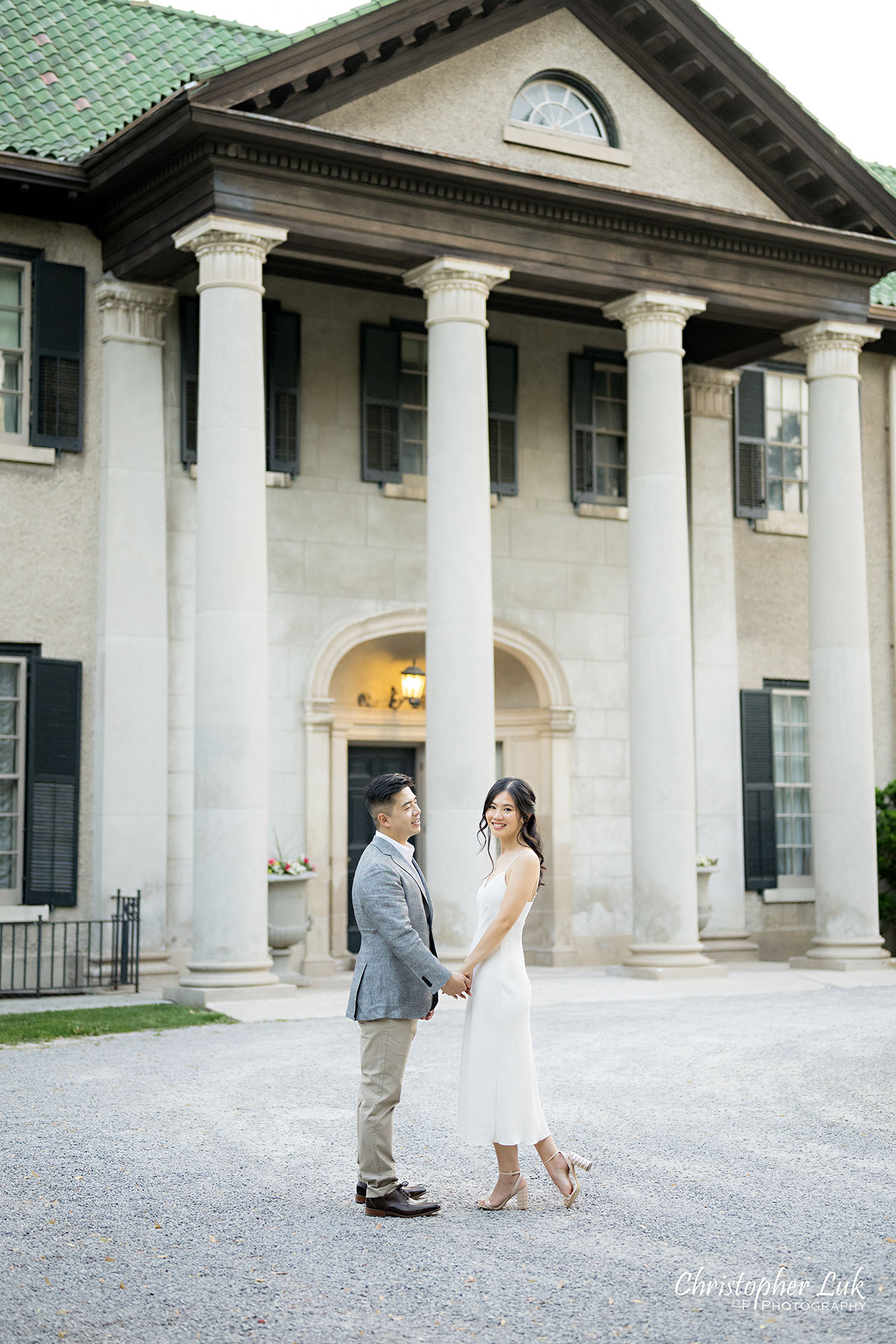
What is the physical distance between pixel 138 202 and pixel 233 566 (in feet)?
14.2

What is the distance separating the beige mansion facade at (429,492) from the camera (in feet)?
51.8

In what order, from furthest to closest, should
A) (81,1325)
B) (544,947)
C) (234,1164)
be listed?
(544,947) → (234,1164) → (81,1325)

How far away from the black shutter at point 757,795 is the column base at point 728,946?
76 cm

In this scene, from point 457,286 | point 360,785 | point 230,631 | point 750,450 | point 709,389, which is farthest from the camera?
point 750,450

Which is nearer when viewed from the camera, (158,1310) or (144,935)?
(158,1310)

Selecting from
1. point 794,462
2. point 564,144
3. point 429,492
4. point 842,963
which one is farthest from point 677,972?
point 564,144

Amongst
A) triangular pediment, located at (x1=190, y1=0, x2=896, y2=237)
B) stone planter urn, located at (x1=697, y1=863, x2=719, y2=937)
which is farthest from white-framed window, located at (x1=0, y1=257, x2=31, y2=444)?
stone planter urn, located at (x1=697, y1=863, x2=719, y2=937)

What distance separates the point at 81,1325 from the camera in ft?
17.6

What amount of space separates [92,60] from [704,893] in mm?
12594

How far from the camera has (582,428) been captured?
20.8 m

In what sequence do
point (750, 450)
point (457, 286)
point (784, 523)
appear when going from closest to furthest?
point (457, 286)
point (750, 450)
point (784, 523)

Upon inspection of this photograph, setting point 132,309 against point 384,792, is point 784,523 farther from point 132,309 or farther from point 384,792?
point 384,792

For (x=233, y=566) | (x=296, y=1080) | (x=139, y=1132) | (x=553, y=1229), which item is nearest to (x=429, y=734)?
(x=233, y=566)

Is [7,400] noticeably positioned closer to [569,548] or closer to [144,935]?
[144,935]
